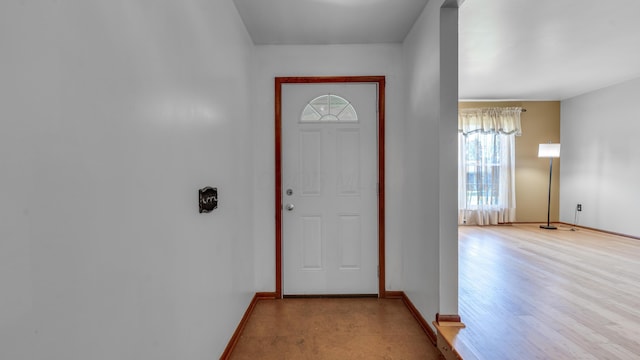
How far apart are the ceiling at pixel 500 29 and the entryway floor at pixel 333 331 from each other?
255 cm

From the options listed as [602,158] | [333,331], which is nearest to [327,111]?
[333,331]

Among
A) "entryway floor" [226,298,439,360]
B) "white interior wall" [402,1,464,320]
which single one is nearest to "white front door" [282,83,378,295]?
"entryway floor" [226,298,439,360]

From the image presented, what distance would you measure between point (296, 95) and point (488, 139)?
4.62 metres

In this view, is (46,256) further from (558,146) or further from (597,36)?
(558,146)

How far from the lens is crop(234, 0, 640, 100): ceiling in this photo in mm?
2455

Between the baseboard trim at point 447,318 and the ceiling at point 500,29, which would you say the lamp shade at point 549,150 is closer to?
the ceiling at point 500,29

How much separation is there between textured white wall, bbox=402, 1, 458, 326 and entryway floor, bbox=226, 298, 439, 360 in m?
0.25

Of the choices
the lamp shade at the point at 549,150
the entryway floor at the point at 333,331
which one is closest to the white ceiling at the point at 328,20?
the entryway floor at the point at 333,331

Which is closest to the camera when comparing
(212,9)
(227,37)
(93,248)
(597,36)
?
(93,248)

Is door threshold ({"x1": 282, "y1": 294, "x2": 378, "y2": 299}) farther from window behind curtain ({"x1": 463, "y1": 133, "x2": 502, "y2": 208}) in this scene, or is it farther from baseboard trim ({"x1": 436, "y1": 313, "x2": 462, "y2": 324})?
window behind curtain ({"x1": 463, "y1": 133, "x2": 502, "y2": 208})

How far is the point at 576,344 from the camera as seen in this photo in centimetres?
193

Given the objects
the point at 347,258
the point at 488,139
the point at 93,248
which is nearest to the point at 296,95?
the point at 347,258

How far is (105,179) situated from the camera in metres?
0.91

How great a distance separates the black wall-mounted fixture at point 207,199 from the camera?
1637 millimetres
